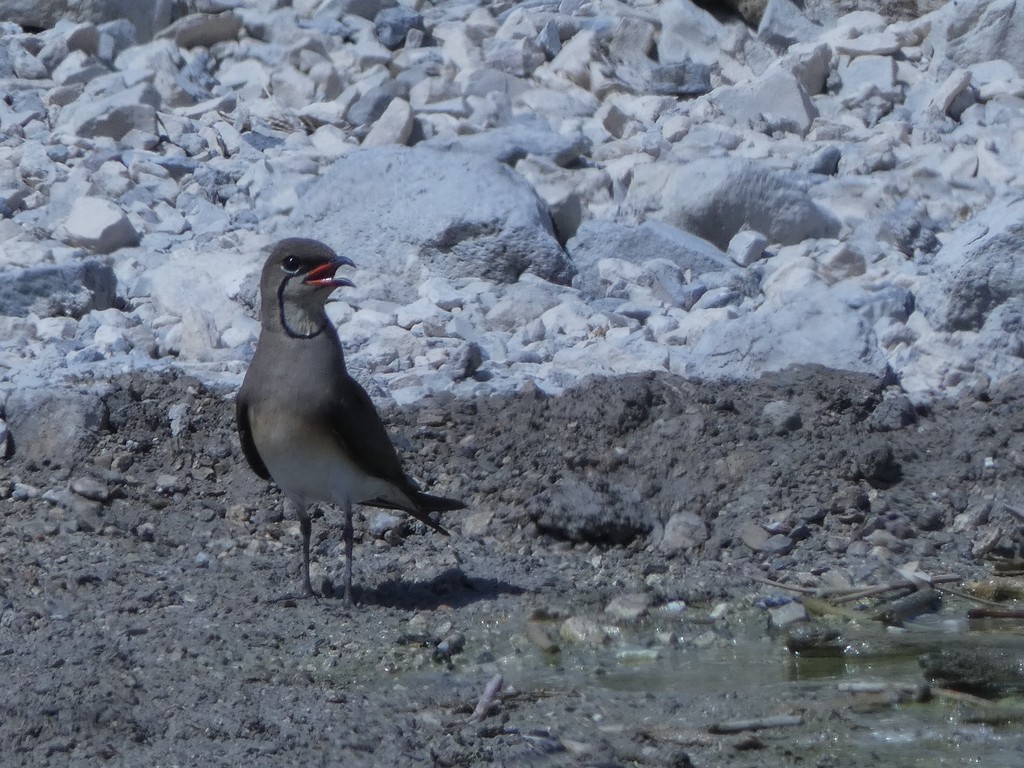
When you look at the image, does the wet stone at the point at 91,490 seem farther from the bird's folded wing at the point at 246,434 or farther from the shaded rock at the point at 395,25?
the shaded rock at the point at 395,25

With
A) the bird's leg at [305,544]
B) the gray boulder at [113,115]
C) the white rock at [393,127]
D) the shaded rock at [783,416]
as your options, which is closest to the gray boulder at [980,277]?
the shaded rock at [783,416]

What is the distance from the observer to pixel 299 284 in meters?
6.34

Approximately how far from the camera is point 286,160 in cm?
1039

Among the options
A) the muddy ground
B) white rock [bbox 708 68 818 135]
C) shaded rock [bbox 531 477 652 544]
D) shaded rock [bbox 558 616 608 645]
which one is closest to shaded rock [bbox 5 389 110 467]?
the muddy ground

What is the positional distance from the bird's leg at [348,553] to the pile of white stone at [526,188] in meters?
1.47

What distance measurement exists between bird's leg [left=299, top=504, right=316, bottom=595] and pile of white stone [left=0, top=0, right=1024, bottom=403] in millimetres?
1406

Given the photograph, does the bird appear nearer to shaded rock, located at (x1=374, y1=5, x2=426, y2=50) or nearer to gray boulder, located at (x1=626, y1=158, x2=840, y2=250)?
gray boulder, located at (x1=626, y1=158, x2=840, y2=250)

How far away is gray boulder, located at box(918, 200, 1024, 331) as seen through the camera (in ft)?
26.7

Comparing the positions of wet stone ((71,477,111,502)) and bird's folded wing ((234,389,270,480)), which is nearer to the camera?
bird's folded wing ((234,389,270,480))

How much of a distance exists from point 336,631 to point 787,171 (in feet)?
17.8

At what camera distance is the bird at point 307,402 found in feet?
20.6

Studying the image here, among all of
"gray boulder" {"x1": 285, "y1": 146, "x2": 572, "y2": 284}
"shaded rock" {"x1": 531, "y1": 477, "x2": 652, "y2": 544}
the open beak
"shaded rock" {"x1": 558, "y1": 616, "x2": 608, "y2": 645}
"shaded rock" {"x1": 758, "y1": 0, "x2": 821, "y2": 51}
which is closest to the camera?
"shaded rock" {"x1": 558, "y1": 616, "x2": 608, "y2": 645}

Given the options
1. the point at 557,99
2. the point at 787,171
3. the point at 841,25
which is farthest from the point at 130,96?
the point at 841,25

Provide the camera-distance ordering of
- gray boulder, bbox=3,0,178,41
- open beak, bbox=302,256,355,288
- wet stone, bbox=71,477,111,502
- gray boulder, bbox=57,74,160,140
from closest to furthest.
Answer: open beak, bbox=302,256,355,288 < wet stone, bbox=71,477,111,502 < gray boulder, bbox=57,74,160,140 < gray boulder, bbox=3,0,178,41
